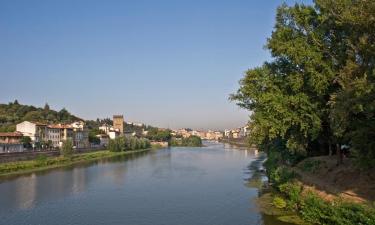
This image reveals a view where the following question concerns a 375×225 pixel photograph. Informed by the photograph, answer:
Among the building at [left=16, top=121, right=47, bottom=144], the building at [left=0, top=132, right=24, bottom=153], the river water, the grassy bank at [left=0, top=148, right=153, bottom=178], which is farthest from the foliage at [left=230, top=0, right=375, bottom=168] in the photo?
the building at [left=16, top=121, right=47, bottom=144]

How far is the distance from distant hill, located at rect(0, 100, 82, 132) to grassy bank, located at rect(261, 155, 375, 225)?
8662cm

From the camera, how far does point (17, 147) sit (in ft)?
223

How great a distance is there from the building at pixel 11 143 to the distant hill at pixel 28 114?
92.2 ft

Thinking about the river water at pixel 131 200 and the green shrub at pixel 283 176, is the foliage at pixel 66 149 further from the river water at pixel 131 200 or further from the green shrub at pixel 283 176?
the green shrub at pixel 283 176

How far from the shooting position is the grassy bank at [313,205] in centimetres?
1483

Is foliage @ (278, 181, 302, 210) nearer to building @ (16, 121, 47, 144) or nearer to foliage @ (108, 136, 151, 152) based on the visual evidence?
building @ (16, 121, 47, 144)

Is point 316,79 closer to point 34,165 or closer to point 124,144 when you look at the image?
point 34,165

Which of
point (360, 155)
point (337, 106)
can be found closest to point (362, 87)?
point (337, 106)

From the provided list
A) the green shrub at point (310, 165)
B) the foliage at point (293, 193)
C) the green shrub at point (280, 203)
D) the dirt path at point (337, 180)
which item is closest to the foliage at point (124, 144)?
the green shrub at point (310, 165)

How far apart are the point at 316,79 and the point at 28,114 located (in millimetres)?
107309

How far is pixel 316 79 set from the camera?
21.3 metres

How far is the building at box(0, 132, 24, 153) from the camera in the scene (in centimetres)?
6269

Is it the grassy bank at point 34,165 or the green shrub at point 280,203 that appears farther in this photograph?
the grassy bank at point 34,165

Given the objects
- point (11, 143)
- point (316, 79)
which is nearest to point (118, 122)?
point (11, 143)
